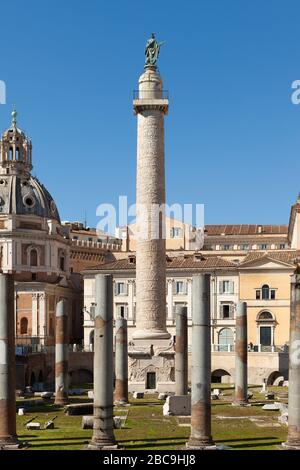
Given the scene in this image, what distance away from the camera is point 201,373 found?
2825 centimetres

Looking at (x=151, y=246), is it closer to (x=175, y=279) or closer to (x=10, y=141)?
(x=175, y=279)

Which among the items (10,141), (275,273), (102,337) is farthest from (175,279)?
(102,337)

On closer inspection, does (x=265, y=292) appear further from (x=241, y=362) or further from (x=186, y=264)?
(x=241, y=362)

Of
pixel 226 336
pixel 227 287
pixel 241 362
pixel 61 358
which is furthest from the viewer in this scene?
pixel 227 287

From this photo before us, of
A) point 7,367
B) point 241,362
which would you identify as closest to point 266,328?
point 241,362

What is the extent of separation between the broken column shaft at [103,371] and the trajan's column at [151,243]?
23.5 m

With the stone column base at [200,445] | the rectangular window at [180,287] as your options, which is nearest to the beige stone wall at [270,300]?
the rectangular window at [180,287]

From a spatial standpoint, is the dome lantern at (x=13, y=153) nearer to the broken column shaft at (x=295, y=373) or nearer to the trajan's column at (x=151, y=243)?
the trajan's column at (x=151, y=243)

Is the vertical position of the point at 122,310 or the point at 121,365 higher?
the point at 122,310

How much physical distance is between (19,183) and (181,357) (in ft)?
133

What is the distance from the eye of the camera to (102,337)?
28516 millimetres

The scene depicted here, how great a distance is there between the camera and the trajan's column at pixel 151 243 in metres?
52.1

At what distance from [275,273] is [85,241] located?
3044 centimetres

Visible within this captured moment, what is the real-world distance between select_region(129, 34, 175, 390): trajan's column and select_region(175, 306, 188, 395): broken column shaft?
19.3 feet
